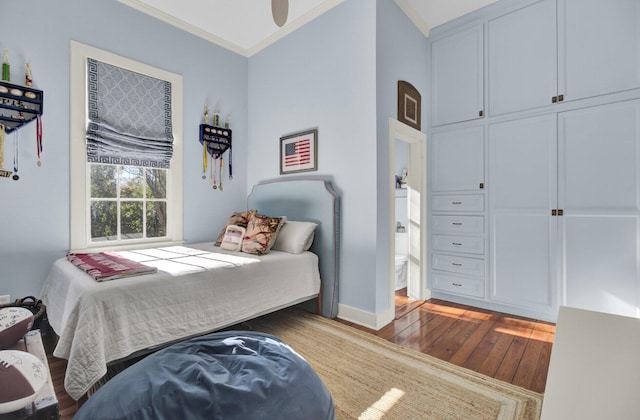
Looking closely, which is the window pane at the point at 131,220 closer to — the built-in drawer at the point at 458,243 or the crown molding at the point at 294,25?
the crown molding at the point at 294,25

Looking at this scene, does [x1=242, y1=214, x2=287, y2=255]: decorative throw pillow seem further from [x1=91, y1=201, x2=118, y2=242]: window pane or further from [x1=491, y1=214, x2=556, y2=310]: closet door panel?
[x1=491, y1=214, x2=556, y2=310]: closet door panel

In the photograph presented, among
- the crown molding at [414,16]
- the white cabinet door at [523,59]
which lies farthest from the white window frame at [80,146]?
the white cabinet door at [523,59]

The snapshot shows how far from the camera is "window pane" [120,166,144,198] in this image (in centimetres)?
298

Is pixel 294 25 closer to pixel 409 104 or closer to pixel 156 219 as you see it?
pixel 409 104

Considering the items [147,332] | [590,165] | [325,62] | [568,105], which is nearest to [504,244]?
[590,165]

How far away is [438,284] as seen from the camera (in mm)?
3354

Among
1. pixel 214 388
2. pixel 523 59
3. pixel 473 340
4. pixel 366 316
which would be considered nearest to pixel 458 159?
pixel 523 59

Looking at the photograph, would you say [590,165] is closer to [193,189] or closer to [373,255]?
[373,255]

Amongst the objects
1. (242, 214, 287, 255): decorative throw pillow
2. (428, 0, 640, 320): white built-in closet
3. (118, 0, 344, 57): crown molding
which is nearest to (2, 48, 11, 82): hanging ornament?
(118, 0, 344, 57): crown molding

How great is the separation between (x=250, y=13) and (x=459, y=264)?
3.36 m

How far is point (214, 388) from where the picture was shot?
0.92 metres

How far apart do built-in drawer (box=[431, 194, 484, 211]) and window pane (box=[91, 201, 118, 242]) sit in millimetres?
3268

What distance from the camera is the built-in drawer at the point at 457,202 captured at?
3070 mm

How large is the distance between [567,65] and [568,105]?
0.35 metres
